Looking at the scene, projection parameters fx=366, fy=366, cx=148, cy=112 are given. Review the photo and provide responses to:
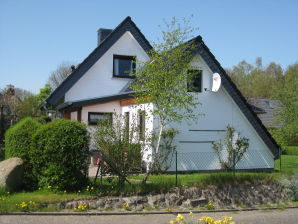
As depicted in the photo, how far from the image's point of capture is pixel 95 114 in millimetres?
18000

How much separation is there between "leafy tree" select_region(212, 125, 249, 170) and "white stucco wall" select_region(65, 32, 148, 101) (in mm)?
6132

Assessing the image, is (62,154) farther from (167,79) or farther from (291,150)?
(291,150)

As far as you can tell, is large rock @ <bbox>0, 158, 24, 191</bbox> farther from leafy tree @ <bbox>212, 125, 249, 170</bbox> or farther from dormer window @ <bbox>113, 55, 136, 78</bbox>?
dormer window @ <bbox>113, 55, 136, 78</bbox>

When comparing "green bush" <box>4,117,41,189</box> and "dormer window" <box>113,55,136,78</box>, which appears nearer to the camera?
"green bush" <box>4,117,41,189</box>

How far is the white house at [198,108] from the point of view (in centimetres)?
1505

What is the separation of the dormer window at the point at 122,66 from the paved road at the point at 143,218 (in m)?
10.6

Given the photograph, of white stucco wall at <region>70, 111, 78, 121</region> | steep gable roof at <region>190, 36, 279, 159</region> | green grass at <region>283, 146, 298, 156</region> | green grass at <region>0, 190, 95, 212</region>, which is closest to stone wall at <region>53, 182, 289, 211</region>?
green grass at <region>0, 190, 95, 212</region>

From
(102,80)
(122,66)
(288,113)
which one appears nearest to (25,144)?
(102,80)

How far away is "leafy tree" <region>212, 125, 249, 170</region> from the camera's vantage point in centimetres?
1495

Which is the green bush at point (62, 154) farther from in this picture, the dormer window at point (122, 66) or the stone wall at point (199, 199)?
the dormer window at point (122, 66)

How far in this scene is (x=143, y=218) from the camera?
8.98 metres

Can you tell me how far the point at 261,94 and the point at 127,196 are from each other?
46769mm

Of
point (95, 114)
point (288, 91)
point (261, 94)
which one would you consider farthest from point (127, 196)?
point (261, 94)

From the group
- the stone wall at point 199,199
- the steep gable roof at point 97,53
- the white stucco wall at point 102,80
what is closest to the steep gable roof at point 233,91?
the stone wall at point 199,199
